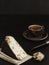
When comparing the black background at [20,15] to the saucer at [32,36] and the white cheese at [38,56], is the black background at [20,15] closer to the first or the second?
the saucer at [32,36]

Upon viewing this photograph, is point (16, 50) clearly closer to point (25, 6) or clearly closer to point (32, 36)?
point (32, 36)

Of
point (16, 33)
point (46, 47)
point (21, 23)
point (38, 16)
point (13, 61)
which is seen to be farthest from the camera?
point (38, 16)

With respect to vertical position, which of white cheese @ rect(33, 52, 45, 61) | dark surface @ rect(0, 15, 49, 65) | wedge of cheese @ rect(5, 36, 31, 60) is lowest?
dark surface @ rect(0, 15, 49, 65)

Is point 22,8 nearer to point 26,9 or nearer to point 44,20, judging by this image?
point 26,9

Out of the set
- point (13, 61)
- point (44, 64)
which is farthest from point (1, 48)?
point (44, 64)

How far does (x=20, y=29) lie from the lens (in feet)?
5.22

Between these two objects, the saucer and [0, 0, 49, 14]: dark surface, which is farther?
[0, 0, 49, 14]: dark surface

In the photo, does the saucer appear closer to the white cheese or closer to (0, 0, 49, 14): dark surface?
the white cheese

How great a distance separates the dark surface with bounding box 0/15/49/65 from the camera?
1.22m

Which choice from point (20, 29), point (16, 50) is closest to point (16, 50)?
point (16, 50)

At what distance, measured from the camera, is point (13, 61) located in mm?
1162

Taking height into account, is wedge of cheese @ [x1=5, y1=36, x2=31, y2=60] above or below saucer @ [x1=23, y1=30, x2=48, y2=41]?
above

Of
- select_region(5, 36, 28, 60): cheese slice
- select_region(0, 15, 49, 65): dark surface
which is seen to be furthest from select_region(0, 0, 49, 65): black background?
select_region(5, 36, 28, 60): cheese slice

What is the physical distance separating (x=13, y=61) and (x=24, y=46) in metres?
0.19
